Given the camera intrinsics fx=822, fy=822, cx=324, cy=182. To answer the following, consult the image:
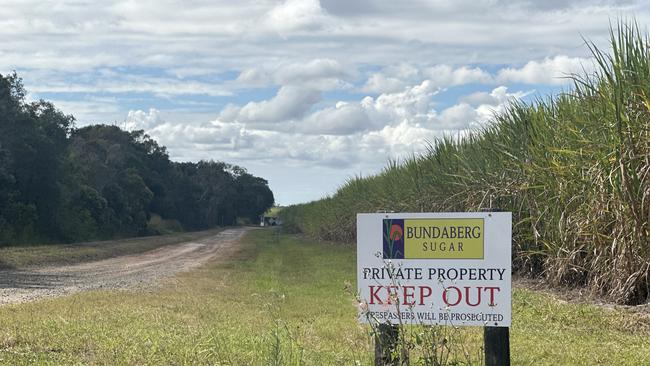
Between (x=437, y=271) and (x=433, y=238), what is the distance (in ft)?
0.84

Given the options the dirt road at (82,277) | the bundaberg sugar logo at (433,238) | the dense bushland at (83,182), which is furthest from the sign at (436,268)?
the dense bushland at (83,182)

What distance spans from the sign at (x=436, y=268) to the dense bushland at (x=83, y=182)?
32.6 metres

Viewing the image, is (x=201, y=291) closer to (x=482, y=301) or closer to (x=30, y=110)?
(x=482, y=301)

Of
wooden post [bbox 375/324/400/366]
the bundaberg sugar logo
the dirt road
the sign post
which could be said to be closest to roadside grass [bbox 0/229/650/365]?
wooden post [bbox 375/324/400/366]

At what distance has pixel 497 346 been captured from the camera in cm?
622

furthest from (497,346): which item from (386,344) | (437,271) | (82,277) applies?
(82,277)

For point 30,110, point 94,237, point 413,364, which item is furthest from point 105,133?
point 413,364

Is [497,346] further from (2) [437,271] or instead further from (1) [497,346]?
(2) [437,271]

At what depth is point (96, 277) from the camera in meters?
21.6

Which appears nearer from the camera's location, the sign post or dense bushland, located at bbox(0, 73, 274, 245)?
the sign post

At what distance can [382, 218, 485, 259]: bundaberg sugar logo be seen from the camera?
6.26m

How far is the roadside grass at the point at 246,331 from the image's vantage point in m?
7.74

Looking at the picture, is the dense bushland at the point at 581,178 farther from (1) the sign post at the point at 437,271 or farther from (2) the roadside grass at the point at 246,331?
(1) the sign post at the point at 437,271

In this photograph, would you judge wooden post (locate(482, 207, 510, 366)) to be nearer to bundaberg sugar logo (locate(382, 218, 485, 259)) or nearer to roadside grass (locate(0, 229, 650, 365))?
bundaberg sugar logo (locate(382, 218, 485, 259))
